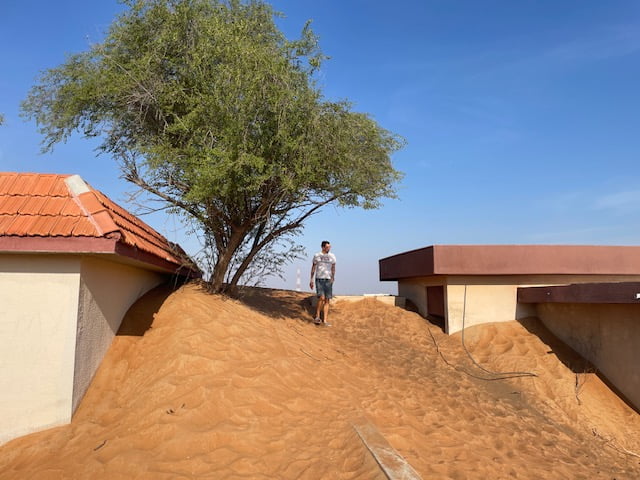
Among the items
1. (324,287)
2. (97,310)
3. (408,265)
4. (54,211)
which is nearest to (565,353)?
(408,265)

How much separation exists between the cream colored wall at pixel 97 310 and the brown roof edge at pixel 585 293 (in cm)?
804

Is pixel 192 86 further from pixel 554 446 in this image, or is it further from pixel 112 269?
pixel 554 446

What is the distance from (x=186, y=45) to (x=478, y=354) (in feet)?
29.2

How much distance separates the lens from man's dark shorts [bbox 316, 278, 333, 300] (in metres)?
10.0

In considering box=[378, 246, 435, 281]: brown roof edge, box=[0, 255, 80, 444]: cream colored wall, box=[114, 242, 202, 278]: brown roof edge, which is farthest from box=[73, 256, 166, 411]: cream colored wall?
box=[378, 246, 435, 281]: brown roof edge

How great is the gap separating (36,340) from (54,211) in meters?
1.60

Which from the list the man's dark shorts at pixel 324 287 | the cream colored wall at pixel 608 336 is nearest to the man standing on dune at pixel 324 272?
the man's dark shorts at pixel 324 287

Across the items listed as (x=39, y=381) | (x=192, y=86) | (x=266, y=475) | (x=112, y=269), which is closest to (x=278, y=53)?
(x=192, y=86)

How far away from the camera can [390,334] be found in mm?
10250

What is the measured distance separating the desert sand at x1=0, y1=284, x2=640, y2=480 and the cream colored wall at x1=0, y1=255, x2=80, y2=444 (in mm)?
262

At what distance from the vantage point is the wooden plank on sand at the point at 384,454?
377 cm

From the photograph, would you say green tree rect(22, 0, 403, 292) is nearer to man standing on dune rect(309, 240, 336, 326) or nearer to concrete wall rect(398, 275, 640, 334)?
man standing on dune rect(309, 240, 336, 326)

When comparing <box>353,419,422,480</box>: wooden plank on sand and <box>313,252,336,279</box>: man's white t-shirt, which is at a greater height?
<box>313,252,336,279</box>: man's white t-shirt

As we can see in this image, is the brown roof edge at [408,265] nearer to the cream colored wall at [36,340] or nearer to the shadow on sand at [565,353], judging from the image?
the shadow on sand at [565,353]
